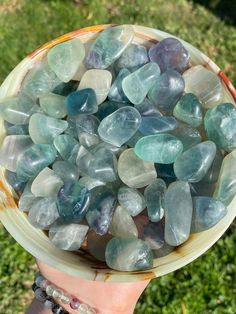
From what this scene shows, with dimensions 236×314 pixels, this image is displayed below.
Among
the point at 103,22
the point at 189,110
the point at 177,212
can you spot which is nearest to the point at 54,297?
the point at 177,212

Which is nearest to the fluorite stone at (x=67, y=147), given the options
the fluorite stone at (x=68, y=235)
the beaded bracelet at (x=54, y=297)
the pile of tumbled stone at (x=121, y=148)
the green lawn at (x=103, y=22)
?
the pile of tumbled stone at (x=121, y=148)

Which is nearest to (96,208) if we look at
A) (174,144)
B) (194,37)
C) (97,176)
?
(97,176)

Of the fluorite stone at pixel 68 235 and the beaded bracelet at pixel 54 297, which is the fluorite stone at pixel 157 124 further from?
the beaded bracelet at pixel 54 297

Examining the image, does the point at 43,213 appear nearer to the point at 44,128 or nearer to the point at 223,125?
the point at 44,128

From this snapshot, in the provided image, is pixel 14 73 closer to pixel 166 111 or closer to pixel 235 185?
pixel 166 111

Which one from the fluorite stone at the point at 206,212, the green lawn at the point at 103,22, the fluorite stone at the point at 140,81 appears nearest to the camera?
the fluorite stone at the point at 206,212

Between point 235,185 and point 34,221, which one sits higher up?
point 235,185
